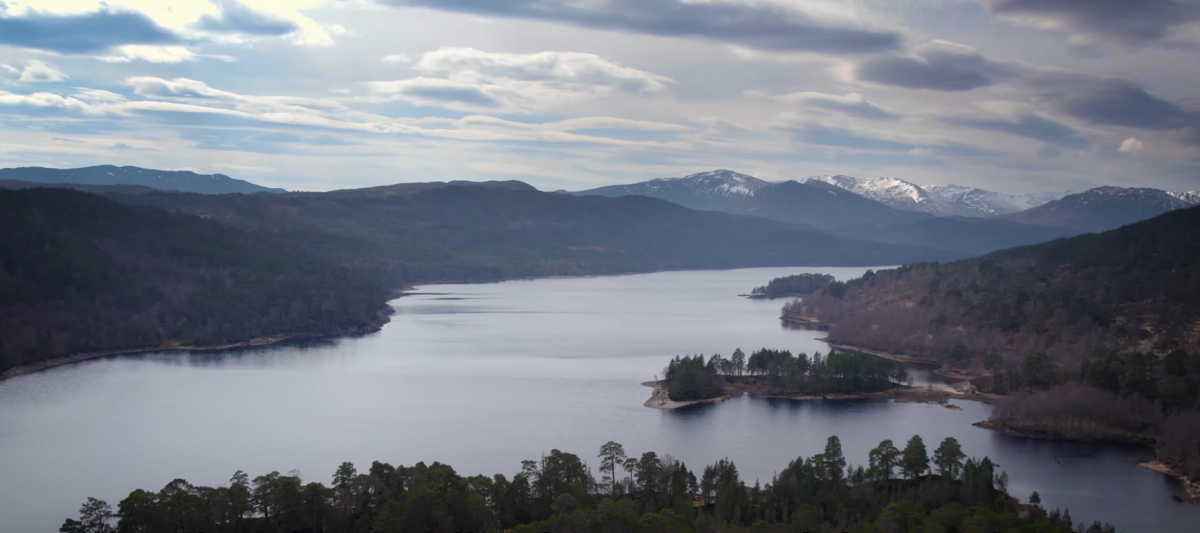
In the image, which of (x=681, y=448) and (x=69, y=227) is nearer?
(x=681, y=448)

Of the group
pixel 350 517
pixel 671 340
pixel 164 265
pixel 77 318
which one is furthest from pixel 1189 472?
pixel 164 265

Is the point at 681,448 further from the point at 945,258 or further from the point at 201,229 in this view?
the point at 945,258

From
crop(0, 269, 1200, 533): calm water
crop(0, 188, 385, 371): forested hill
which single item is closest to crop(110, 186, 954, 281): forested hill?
crop(0, 188, 385, 371): forested hill

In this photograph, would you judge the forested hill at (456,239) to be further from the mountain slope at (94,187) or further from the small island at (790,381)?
the small island at (790,381)

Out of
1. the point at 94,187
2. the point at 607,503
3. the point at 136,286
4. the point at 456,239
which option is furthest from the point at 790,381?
the point at 94,187

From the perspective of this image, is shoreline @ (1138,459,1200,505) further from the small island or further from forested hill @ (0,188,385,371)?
forested hill @ (0,188,385,371)

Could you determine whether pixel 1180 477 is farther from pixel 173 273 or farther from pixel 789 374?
pixel 173 273
